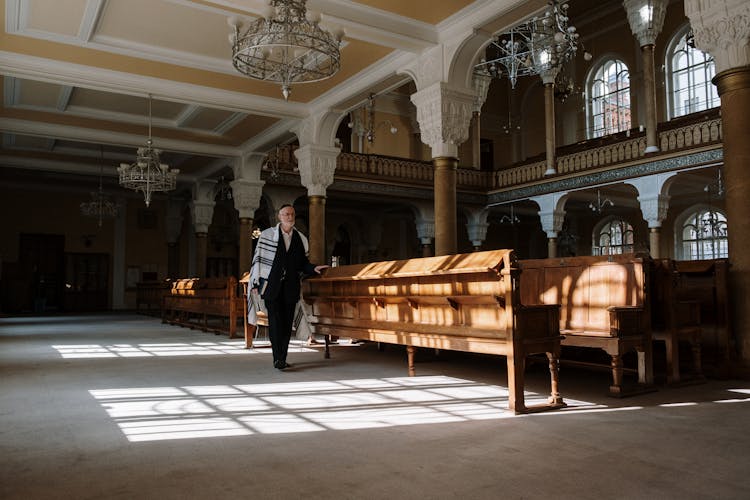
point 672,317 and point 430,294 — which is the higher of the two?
point 430,294

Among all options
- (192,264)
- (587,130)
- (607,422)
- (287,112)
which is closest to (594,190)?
(587,130)

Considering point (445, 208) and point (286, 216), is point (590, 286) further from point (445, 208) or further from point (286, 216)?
point (445, 208)

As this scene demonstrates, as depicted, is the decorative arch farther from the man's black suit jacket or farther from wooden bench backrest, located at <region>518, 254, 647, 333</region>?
the man's black suit jacket

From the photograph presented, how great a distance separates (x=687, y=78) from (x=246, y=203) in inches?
577

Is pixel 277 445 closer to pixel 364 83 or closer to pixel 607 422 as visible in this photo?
pixel 607 422

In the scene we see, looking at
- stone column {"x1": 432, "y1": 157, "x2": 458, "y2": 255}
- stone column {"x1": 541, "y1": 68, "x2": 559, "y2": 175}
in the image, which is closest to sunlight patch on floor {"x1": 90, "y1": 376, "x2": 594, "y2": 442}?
stone column {"x1": 432, "y1": 157, "x2": 458, "y2": 255}

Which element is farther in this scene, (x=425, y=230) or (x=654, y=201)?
(x=425, y=230)

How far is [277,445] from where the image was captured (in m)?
3.13

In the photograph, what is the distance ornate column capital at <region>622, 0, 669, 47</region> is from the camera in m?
15.0

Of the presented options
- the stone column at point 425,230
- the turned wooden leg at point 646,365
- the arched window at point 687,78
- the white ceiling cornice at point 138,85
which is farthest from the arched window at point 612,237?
the turned wooden leg at point 646,365

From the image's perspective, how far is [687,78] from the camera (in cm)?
1900

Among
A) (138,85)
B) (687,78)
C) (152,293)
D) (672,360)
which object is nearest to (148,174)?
(138,85)

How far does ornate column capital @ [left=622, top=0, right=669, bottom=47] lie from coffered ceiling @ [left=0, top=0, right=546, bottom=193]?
8851mm

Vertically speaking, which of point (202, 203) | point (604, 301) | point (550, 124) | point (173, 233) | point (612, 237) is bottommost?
point (604, 301)
